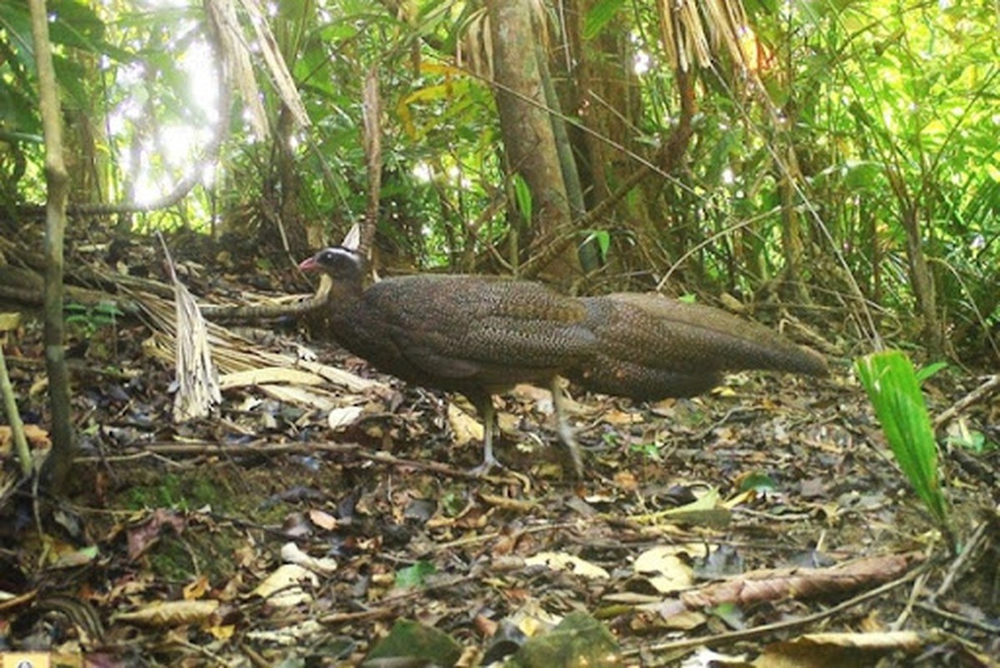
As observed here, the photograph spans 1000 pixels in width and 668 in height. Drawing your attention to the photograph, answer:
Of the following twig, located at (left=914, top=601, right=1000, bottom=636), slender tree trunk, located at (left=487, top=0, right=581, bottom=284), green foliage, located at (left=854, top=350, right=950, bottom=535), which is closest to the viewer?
twig, located at (left=914, top=601, right=1000, bottom=636)

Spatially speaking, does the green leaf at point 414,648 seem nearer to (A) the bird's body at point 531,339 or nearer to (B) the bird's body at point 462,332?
(A) the bird's body at point 531,339

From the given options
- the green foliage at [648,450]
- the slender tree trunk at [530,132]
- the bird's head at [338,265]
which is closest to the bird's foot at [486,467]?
the green foliage at [648,450]

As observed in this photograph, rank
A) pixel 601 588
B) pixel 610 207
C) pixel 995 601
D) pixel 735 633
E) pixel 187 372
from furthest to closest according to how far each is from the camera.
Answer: pixel 610 207 < pixel 187 372 < pixel 601 588 < pixel 995 601 < pixel 735 633

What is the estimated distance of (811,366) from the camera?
3701 mm

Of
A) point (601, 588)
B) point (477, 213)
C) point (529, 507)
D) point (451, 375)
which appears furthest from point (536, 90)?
point (601, 588)

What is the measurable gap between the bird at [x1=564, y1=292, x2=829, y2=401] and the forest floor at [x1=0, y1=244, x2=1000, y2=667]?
263 millimetres

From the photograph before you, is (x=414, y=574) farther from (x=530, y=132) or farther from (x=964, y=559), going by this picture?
(x=530, y=132)

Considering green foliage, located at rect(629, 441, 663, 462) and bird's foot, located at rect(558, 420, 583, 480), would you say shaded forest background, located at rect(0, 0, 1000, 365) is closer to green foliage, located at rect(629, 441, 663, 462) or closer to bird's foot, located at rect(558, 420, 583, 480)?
green foliage, located at rect(629, 441, 663, 462)

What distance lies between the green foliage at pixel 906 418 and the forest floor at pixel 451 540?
13 cm

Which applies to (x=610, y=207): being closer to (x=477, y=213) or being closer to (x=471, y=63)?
(x=471, y=63)

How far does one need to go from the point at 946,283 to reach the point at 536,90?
234 cm

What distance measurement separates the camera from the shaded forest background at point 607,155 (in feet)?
17.0

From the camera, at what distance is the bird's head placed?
12.8ft

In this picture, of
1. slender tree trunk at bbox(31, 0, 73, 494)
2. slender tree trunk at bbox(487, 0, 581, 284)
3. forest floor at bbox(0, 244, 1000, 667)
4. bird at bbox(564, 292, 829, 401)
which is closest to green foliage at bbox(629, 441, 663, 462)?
forest floor at bbox(0, 244, 1000, 667)
